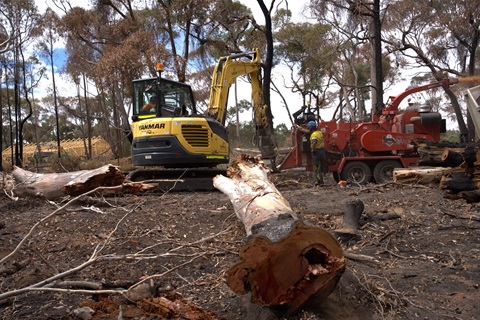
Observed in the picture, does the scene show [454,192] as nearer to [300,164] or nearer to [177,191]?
[300,164]

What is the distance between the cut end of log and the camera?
2.92 metres

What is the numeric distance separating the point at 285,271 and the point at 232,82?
9.62m

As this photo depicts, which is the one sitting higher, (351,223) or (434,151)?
(434,151)

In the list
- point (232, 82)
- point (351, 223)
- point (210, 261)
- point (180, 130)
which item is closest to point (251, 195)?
point (210, 261)

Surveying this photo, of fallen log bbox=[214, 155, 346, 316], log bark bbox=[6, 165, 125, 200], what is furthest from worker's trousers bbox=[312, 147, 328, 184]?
fallen log bbox=[214, 155, 346, 316]

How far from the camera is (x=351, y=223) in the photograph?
5.54 metres

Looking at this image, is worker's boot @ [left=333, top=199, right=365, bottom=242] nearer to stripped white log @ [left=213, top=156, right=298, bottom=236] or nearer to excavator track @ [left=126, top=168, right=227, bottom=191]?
stripped white log @ [left=213, top=156, right=298, bottom=236]

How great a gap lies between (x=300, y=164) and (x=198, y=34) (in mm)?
12389

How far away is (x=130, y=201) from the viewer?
8.17 meters

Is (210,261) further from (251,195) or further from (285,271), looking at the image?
(285,271)

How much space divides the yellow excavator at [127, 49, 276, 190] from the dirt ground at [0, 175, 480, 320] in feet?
9.75

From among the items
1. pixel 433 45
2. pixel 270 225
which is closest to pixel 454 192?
pixel 270 225

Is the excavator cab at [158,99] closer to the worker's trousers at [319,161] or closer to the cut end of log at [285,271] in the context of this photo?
the worker's trousers at [319,161]

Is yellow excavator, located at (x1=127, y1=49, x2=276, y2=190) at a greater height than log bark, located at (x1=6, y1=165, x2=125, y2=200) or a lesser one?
greater
